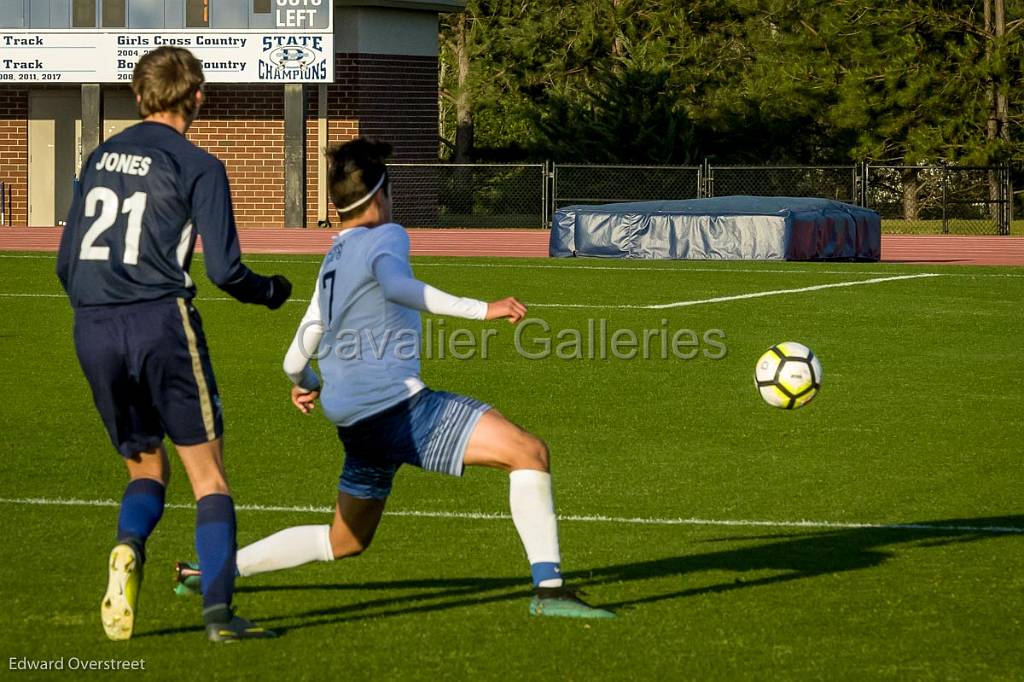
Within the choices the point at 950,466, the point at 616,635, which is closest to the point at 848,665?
the point at 616,635

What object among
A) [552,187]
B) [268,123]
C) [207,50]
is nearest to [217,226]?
[207,50]

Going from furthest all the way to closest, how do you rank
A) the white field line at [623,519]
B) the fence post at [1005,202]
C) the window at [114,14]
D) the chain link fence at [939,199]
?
the chain link fence at [939,199]
the fence post at [1005,202]
the window at [114,14]
the white field line at [623,519]

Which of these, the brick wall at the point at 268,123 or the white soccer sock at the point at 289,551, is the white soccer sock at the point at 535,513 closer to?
the white soccer sock at the point at 289,551

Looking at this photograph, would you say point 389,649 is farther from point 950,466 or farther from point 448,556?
point 950,466

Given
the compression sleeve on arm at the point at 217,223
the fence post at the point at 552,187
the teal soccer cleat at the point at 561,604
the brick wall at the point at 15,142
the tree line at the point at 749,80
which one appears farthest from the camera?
the tree line at the point at 749,80

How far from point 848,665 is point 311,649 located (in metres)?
1.81

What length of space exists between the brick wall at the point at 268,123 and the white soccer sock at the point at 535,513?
111 ft

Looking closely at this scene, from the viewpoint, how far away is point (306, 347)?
593 centimetres

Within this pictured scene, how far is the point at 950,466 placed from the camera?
9570 mm

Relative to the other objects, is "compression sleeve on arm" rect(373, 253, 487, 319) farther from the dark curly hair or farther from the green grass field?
the green grass field

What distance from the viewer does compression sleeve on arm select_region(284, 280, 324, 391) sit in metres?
5.90

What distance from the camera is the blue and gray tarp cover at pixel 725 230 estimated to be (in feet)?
88.0

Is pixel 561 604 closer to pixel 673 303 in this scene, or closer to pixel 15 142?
pixel 673 303
